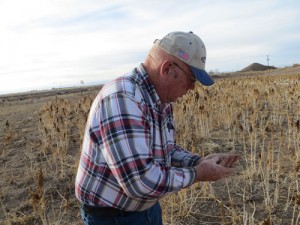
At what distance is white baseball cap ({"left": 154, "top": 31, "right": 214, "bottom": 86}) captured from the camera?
1913 millimetres

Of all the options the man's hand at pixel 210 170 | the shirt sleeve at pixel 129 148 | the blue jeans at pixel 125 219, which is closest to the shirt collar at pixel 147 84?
the shirt sleeve at pixel 129 148

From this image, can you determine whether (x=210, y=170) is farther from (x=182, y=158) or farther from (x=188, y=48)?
(x=188, y=48)

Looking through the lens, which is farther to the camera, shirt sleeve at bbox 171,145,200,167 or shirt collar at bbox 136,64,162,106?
shirt sleeve at bbox 171,145,200,167

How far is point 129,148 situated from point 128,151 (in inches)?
0.6

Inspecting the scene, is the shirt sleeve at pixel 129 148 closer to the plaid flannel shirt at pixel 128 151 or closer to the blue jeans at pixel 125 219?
the plaid flannel shirt at pixel 128 151

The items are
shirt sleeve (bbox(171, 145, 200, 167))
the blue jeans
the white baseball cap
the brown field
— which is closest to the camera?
the white baseball cap

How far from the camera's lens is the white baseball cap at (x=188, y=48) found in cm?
191

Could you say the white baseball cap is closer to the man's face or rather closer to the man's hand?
the man's face

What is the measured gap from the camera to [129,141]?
1775mm

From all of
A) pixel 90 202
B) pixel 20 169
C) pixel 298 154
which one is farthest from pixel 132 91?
pixel 20 169

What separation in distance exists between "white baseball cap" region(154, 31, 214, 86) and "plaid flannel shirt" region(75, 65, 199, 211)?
0.19 m

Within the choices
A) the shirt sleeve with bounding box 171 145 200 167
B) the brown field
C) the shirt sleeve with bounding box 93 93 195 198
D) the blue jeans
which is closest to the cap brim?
the shirt sleeve with bounding box 93 93 195 198

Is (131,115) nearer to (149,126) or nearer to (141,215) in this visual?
(149,126)

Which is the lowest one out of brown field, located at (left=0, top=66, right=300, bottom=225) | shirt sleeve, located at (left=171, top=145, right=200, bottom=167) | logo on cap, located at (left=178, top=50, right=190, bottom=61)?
brown field, located at (left=0, top=66, right=300, bottom=225)
